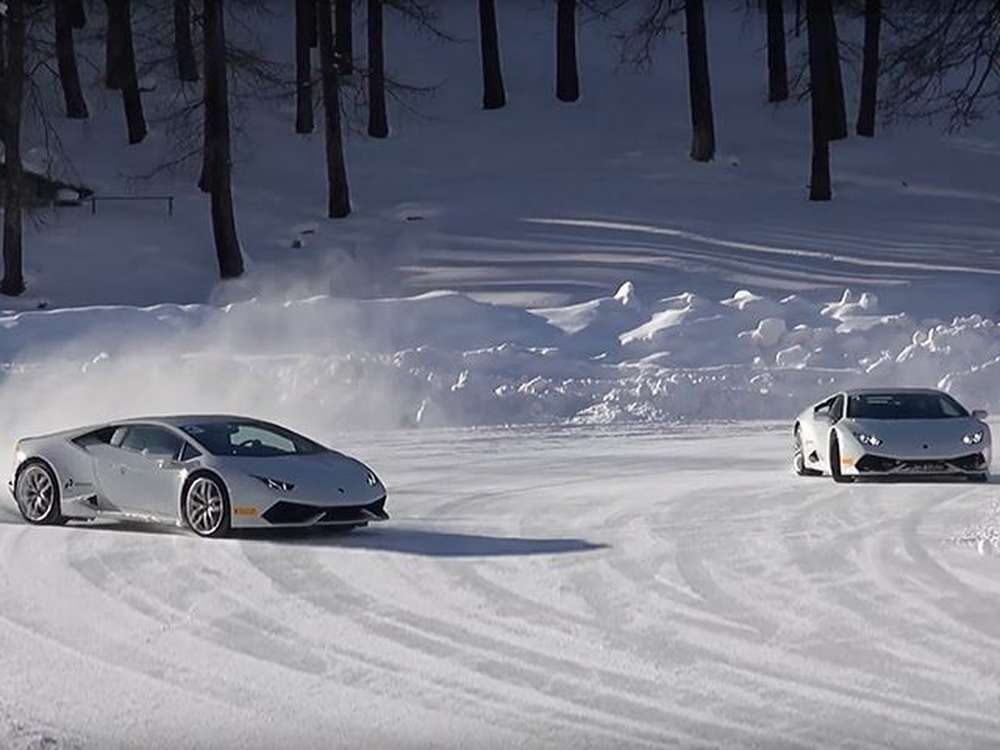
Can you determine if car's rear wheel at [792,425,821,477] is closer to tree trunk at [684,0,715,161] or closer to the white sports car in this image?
the white sports car

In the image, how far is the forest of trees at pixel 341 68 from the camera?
43.0 meters

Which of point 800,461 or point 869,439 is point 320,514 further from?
point 800,461

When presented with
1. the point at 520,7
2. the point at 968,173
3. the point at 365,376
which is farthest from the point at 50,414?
the point at 520,7

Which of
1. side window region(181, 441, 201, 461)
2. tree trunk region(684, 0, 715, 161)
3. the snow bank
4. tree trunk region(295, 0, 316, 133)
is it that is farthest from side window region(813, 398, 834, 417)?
tree trunk region(295, 0, 316, 133)

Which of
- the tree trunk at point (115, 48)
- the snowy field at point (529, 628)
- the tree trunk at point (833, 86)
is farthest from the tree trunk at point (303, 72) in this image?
the snowy field at point (529, 628)

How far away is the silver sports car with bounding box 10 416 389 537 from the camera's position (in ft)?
61.4

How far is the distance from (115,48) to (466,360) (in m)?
27.3

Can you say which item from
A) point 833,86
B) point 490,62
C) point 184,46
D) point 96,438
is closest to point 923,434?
point 96,438

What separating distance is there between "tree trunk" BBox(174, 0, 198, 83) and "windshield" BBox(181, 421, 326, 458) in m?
36.9

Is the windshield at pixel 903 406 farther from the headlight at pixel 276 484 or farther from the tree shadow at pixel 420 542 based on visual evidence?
the headlight at pixel 276 484

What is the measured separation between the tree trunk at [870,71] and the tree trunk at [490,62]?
1026cm

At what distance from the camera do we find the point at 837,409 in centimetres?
2522

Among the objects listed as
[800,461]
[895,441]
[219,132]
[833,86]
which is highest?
[833,86]

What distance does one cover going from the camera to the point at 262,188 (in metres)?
52.0
